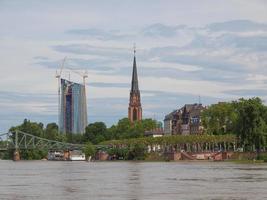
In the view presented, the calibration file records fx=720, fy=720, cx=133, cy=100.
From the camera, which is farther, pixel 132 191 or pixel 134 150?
pixel 134 150

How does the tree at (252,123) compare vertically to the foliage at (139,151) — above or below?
above

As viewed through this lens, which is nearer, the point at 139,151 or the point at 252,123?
the point at 252,123

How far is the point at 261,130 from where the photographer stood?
134 meters

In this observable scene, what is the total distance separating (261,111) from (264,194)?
91.1 meters

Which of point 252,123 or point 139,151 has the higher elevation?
point 252,123

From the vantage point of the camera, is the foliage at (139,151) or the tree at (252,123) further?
the foliage at (139,151)

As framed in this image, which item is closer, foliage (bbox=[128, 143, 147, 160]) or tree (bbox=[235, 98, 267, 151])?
tree (bbox=[235, 98, 267, 151])

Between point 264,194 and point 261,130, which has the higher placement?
point 261,130

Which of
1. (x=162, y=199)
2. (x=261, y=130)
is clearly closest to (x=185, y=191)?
(x=162, y=199)

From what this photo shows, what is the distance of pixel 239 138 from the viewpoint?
139625 mm

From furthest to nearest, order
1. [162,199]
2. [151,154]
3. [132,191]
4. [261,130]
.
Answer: [151,154], [261,130], [132,191], [162,199]

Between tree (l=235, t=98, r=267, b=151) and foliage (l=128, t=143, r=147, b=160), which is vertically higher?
tree (l=235, t=98, r=267, b=151)

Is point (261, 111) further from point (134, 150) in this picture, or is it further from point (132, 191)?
point (132, 191)

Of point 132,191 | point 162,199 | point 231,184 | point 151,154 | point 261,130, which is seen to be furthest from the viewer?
point 151,154
